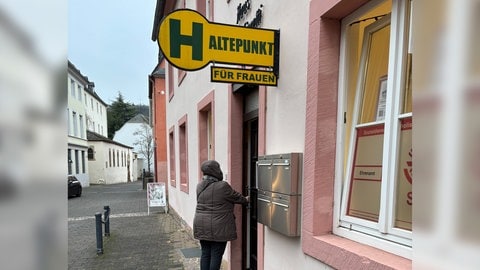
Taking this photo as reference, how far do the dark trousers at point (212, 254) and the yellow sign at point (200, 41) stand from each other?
2383 millimetres

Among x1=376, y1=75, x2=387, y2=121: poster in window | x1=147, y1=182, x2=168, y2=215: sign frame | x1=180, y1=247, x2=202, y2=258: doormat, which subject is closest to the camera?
x1=376, y1=75, x2=387, y2=121: poster in window

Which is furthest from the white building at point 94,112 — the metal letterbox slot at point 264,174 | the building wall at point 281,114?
the metal letterbox slot at point 264,174

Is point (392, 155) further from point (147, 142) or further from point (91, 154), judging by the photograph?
point (147, 142)

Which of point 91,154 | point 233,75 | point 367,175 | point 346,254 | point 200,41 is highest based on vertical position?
point 200,41

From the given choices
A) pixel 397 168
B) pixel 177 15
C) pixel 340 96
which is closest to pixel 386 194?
pixel 397 168

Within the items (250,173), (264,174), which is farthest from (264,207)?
(250,173)

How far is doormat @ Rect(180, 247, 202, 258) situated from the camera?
21.5ft

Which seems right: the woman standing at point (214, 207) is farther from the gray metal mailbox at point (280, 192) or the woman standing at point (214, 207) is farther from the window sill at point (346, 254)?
the window sill at point (346, 254)

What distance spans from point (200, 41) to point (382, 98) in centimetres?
160

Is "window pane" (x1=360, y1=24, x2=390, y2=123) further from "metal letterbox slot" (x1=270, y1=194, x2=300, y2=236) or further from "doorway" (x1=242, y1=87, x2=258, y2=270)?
"doorway" (x1=242, y1=87, x2=258, y2=270)

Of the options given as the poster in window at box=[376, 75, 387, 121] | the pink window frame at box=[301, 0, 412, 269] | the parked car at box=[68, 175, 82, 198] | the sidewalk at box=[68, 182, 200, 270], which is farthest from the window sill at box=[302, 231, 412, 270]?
the sidewalk at box=[68, 182, 200, 270]

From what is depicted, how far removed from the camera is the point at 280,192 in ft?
9.85

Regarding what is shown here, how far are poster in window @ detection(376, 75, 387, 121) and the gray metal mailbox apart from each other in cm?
83

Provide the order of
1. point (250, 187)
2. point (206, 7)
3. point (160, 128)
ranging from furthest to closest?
point (160, 128)
point (206, 7)
point (250, 187)
